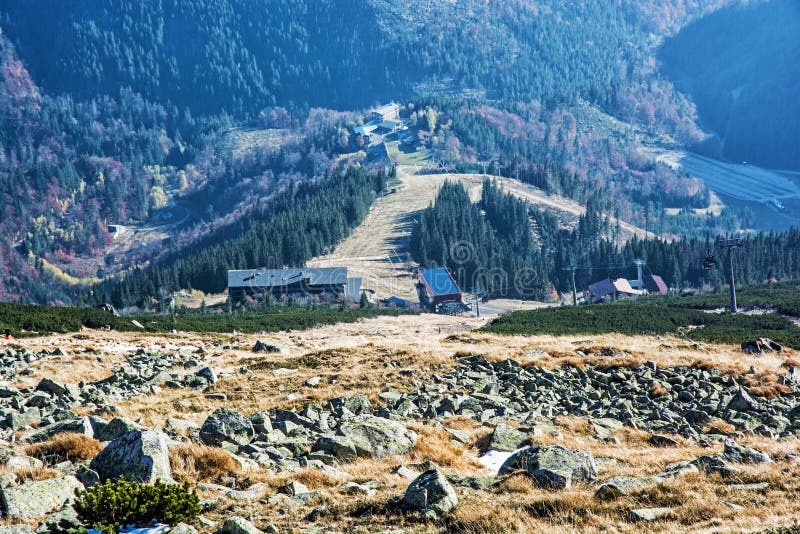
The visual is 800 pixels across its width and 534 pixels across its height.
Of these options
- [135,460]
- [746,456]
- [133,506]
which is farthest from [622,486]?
[135,460]

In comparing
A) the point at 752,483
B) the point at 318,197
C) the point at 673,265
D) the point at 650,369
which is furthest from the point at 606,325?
the point at 318,197

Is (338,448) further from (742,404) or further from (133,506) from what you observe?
(742,404)

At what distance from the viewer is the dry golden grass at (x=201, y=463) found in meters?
12.8

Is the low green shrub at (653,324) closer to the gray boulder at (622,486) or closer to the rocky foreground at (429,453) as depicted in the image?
the rocky foreground at (429,453)

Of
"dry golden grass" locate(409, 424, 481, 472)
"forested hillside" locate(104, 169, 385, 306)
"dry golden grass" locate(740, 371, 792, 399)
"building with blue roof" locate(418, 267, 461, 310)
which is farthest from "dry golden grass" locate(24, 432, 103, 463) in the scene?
"forested hillside" locate(104, 169, 385, 306)

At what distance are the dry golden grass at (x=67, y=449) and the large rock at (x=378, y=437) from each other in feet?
16.5

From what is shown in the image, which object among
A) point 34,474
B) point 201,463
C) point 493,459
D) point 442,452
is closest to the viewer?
point 34,474

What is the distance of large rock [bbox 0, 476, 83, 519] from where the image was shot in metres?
10.4

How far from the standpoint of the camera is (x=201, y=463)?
521 inches

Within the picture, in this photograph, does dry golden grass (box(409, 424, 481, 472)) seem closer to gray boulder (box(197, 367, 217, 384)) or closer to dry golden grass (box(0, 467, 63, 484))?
dry golden grass (box(0, 467, 63, 484))

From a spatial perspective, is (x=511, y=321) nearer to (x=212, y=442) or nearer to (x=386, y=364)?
(x=386, y=364)

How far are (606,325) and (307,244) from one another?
8349 cm

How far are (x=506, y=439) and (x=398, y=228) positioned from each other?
430 ft

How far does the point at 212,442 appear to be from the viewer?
49.4ft
